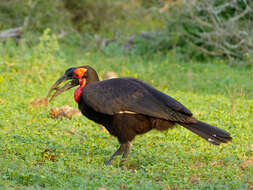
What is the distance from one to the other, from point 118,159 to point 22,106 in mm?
2428

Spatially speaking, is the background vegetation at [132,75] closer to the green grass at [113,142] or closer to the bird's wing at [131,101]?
the green grass at [113,142]

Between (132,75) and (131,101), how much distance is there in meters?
4.35

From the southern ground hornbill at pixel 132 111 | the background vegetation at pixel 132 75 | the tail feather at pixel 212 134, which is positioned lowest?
the background vegetation at pixel 132 75

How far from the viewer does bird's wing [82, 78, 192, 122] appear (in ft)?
13.9

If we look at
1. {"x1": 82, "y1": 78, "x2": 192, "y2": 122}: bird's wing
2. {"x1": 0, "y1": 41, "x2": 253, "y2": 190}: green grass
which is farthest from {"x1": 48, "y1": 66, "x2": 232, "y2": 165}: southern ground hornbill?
{"x1": 0, "y1": 41, "x2": 253, "y2": 190}: green grass

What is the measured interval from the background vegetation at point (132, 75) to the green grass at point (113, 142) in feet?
0.04

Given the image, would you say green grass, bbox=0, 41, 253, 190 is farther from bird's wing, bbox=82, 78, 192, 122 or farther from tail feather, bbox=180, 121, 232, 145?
bird's wing, bbox=82, 78, 192, 122

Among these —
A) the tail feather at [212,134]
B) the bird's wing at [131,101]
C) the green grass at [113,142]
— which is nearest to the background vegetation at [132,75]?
the green grass at [113,142]

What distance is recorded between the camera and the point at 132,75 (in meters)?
8.60

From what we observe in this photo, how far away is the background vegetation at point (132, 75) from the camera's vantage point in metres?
3.95

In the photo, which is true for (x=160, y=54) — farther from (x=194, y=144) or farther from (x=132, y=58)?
(x=194, y=144)

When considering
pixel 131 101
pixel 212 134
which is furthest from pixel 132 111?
pixel 212 134

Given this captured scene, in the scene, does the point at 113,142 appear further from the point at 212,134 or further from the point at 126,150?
the point at 212,134

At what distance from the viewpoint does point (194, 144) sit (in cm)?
509
